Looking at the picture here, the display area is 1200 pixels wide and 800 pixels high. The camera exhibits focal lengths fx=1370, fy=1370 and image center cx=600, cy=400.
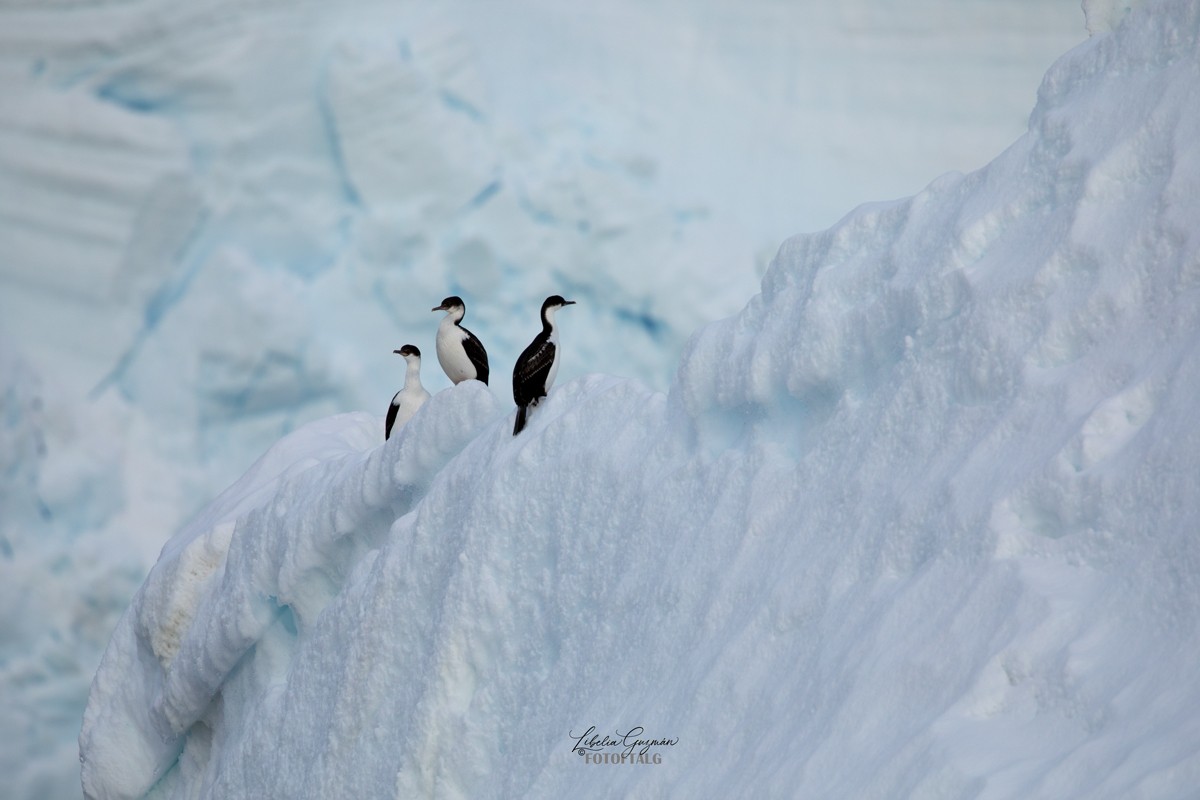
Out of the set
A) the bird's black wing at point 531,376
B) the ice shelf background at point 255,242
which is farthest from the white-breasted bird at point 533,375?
the ice shelf background at point 255,242

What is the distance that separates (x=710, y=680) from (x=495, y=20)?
9.55 metres

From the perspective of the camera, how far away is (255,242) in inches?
427

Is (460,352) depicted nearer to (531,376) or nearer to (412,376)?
(412,376)

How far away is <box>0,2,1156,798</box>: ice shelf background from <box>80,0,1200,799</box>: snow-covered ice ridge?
240 inches

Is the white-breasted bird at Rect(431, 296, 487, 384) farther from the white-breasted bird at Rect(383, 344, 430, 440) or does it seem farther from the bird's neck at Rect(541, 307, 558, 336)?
the bird's neck at Rect(541, 307, 558, 336)

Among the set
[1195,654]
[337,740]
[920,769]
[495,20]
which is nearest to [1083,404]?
[1195,654]

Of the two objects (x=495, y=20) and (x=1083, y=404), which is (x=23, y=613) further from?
(x=1083, y=404)

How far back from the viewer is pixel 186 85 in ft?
35.9

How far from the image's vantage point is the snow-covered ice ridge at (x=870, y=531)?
2357mm

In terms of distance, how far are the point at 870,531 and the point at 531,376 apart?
63.2 inches

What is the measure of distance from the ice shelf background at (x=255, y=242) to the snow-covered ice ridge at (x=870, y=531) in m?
6.10

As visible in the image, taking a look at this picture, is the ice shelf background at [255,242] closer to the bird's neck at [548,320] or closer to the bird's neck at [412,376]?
the bird's neck at [412,376]

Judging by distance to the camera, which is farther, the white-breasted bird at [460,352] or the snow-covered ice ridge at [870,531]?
the white-breasted bird at [460,352]

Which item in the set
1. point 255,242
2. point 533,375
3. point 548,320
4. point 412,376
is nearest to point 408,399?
point 412,376
